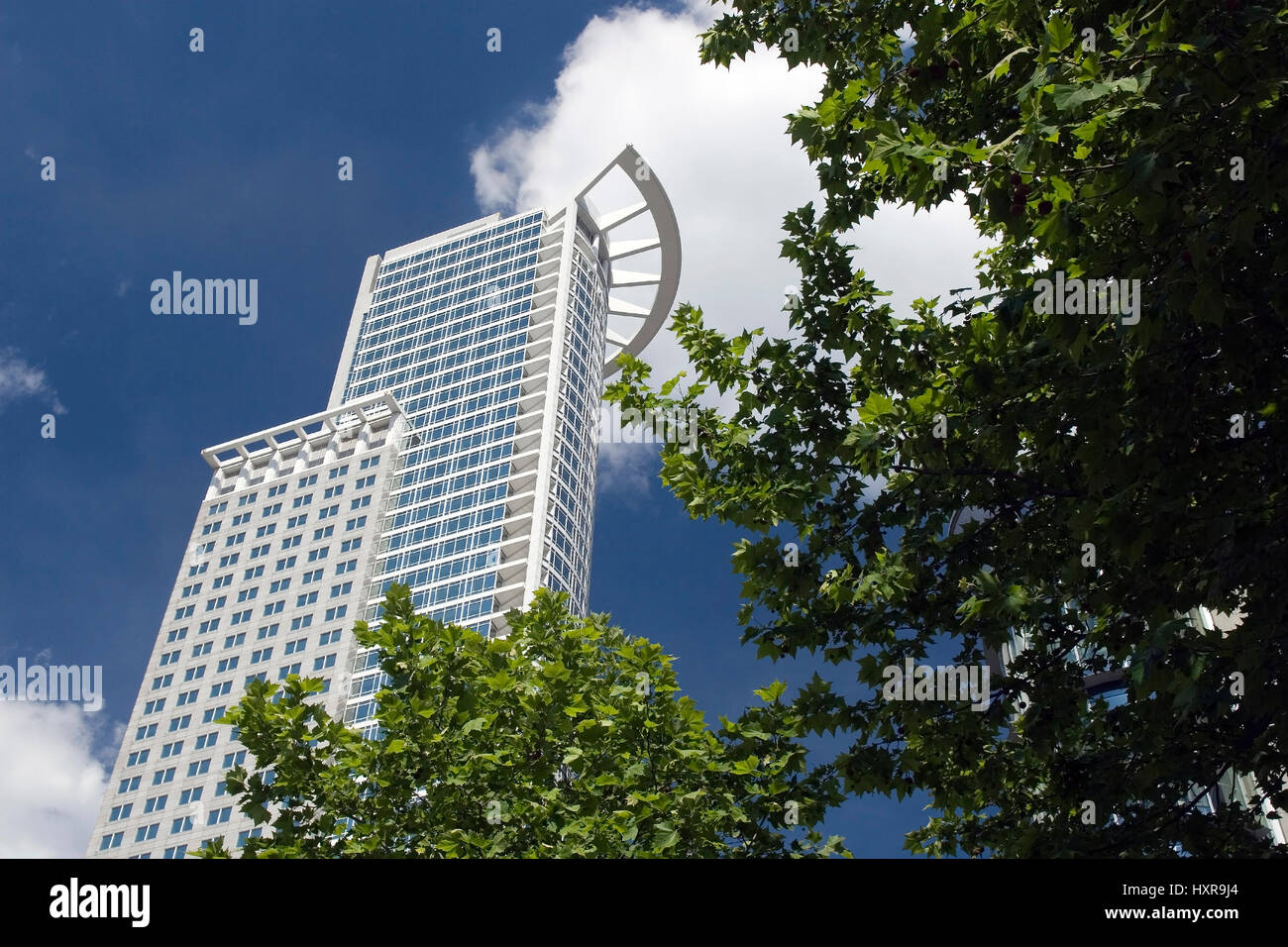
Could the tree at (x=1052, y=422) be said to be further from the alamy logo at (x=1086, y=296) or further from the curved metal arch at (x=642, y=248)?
the curved metal arch at (x=642, y=248)

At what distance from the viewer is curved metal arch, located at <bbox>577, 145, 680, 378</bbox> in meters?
135

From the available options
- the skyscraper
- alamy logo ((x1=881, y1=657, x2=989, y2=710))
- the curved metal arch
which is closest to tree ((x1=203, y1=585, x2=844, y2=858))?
alamy logo ((x1=881, y1=657, x2=989, y2=710))

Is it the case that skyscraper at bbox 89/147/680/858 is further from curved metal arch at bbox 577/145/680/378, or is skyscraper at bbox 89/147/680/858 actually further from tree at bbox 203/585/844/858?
tree at bbox 203/585/844/858

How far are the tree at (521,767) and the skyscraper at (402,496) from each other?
268ft
